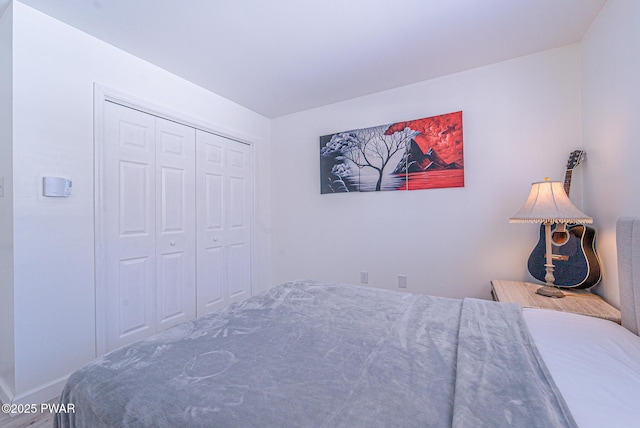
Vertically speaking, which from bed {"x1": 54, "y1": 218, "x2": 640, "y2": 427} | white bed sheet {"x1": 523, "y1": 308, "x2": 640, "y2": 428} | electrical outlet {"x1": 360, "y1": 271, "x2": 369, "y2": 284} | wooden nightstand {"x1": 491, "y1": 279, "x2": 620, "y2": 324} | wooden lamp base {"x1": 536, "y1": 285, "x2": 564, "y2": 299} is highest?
bed {"x1": 54, "y1": 218, "x2": 640, "y2": 427}

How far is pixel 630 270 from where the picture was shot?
119 centimetres

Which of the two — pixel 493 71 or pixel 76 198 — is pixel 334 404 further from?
pixel 493 71

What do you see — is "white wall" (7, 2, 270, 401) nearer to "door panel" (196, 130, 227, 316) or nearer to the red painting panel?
"door panel" (196, 130, 227, 316)

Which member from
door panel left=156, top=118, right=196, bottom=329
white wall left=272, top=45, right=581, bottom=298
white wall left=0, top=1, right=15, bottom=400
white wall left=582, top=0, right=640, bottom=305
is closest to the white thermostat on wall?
white wall left=0, top=1, right=15, bottom=400

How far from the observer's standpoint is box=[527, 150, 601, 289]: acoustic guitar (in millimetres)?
1793

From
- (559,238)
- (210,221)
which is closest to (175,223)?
(210,221)

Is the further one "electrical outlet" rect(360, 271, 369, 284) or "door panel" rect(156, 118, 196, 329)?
"electrical outlet" rect(360, 271, 369, 284)

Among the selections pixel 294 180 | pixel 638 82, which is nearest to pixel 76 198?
pixel 294 180

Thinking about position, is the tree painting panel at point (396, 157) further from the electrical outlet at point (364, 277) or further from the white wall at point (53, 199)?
the white wall at point (53, 199)

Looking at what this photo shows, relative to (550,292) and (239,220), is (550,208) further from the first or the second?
(239,220)

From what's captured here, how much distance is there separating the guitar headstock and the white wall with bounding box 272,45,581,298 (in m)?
0.15

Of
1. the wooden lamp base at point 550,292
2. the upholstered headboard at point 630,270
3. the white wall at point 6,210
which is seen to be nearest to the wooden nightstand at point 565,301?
the wooden lamp base at point 550,292

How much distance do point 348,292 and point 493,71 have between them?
94.4 inches

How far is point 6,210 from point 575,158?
3.97m
